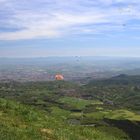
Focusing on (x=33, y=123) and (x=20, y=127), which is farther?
(x=33, y=123)

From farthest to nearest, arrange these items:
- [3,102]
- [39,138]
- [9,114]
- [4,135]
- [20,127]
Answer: [3,102] → [9,114] → [20,127] → [39,138] → [4,135]

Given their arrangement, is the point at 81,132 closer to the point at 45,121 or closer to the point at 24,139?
the point at 45,121

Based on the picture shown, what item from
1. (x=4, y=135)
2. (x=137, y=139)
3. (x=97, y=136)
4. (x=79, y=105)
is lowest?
(x=79, y=105)

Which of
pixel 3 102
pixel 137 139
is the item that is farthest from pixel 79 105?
pixel 3 102

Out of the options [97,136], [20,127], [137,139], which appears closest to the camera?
[20,127]

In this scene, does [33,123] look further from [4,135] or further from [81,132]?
[4,135]

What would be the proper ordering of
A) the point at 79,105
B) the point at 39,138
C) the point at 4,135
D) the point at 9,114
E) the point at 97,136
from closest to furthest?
the point at 4,135
the point at 39,138
the point at 97,136
the point at 9,114
the point at 79,105

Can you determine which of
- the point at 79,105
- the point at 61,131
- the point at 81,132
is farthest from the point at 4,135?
the point at 79,105

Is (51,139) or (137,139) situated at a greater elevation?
(51,139)

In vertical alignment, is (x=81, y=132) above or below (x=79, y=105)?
above
